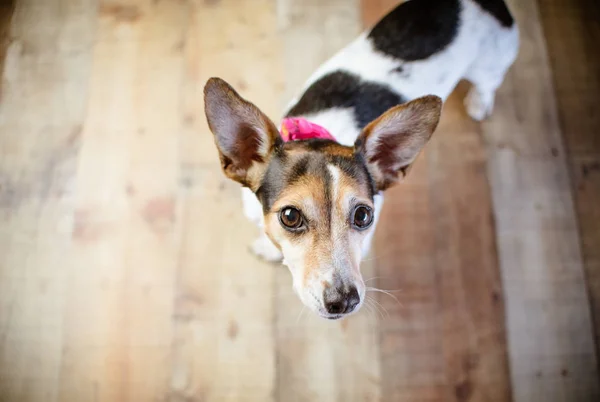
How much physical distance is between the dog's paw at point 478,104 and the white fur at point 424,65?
0.32 meters

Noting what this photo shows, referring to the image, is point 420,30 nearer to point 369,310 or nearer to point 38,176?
point 369,310

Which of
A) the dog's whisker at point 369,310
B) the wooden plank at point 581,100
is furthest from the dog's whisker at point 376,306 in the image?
the wooden plank at point 581,100

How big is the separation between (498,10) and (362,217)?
1.59m

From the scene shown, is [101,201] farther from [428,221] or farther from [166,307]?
[428,221]

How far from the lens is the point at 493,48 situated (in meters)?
2.58

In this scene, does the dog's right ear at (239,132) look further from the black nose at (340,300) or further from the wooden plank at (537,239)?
the wooden plank at (537,239)

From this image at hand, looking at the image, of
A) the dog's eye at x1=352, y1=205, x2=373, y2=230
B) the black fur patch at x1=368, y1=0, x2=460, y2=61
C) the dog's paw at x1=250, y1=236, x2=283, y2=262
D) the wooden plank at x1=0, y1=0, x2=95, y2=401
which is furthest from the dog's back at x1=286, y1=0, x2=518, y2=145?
the wooden plank at x1=0, y1=0, x2=95, y2=401

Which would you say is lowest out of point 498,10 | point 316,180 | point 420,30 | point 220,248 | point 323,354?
point 323,354

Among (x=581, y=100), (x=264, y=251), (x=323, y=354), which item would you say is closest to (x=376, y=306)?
(x=323, y=354)

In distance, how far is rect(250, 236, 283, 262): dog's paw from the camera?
8.73 feet

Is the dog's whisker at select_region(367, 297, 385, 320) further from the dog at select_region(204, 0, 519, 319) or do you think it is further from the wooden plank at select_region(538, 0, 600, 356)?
the wooden plank at select_region(538, 0, 600, 356)

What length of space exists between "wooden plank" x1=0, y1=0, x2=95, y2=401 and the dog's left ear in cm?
196

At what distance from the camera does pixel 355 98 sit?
2.30m

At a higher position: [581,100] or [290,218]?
[581,100]
